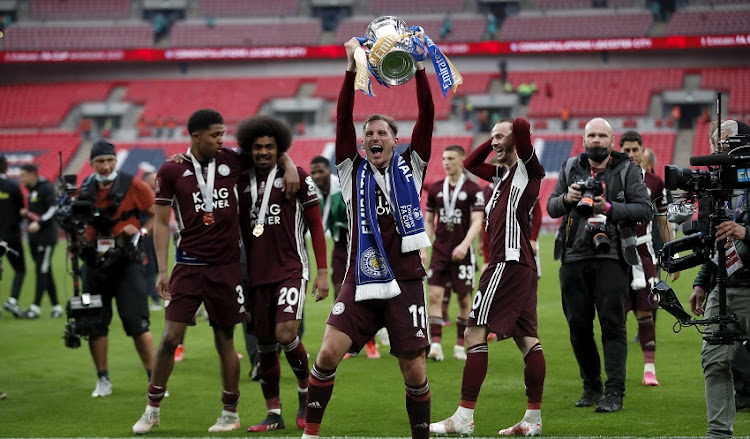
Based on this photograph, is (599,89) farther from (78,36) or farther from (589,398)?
(589,398)

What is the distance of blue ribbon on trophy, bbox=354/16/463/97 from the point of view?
6238 millimetres

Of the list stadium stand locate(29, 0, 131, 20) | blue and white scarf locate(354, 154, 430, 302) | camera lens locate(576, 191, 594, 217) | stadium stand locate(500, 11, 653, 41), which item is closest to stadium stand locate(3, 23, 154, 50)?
stadium stand locate(29, 0, 131, 20)

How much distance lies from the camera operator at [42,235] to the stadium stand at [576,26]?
37000 millimetres

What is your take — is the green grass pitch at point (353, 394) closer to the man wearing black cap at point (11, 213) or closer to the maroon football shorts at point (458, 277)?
the maroon football shorts at point (458, 277)

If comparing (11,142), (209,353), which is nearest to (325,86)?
(11,142)

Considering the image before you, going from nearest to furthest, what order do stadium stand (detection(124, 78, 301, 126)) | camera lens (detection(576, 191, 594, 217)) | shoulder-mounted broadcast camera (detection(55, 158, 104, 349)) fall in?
camera lens (detection(576, 191, 594, 217)) → shoulder-mounted broadcast camera (detection(55, 158, 104, 349)) → stadium stand (detection(124, 78, 301, 126))

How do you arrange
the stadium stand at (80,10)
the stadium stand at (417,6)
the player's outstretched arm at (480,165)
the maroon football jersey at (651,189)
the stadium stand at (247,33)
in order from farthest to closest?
1. the stadium stand at (80,10)
2. the stadium stand at (417,6)
3. the stadium stand at (247,33)
4. the maroon football jersey at (651,189)
5. the player's outstretched arm at (480,165)

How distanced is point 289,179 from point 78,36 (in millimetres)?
50364

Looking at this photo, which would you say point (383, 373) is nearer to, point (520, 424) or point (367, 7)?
point (520, 424)

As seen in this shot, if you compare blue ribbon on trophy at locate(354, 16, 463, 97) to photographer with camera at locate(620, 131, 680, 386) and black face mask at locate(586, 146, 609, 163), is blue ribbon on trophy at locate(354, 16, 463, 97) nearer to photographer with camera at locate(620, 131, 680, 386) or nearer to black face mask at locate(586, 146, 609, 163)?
black face mask at locate(586, 146, 609, 163)

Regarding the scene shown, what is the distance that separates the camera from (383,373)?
10.9 m

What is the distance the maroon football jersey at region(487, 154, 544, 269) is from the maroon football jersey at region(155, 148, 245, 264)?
1977 millimetres

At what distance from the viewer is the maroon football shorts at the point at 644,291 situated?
954 centimetres

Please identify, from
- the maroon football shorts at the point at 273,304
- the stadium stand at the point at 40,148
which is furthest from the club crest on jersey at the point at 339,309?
the stadium stand at the point at 40,148
